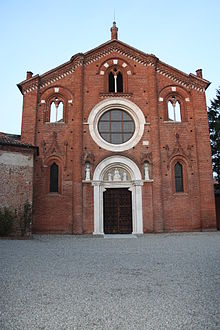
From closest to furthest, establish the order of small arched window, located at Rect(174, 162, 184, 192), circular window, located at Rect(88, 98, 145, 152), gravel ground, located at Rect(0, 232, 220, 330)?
1. gravel ground, located at Rect(0, 232, 220, 330)
2. small arched window, located at Rect(174, 162, 184, 192)
3. circular window, located at Rect(88, 98, 145, 152)

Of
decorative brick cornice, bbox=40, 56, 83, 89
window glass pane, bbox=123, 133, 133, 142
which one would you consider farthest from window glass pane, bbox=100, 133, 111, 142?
decorative brick cornice, bbox=40, 56, 83, 89

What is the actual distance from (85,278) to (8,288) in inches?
51.5

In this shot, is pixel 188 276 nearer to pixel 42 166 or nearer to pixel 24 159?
pixel 24 159

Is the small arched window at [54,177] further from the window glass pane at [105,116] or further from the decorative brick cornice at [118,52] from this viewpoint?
the decorative brick cornice at [118,52]

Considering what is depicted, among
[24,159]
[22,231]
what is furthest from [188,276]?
[24,159]

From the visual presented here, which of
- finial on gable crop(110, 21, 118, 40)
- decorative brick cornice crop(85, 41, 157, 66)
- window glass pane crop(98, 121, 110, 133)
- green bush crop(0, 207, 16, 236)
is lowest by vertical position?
green bush crop(0, 207, 16, 236)

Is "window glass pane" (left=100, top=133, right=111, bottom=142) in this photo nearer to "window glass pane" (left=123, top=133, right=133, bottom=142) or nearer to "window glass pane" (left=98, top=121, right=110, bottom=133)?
"window glass pane" (left=98, top=121, right=110, bottom=133)

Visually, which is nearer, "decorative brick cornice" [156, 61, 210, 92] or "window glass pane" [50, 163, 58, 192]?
"window glass pane" [50, 163, 58, 192]

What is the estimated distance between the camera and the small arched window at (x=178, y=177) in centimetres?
1714

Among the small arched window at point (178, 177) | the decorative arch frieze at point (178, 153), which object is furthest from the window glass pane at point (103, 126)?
the small arched window at point (178, 177)

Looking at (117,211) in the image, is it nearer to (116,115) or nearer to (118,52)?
(116,115)

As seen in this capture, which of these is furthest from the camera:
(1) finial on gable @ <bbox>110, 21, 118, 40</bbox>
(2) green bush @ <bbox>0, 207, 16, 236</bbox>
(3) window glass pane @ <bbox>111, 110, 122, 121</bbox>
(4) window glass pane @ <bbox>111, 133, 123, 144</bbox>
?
(1) finial on gable @ <bbox>110, 21, 118, 40</bbox>

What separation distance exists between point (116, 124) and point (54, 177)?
17.2 ft

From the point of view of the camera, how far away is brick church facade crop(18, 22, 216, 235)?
53.7ft
